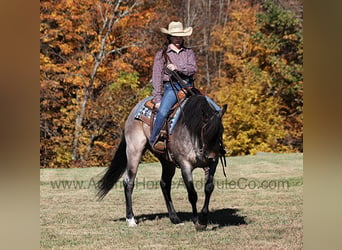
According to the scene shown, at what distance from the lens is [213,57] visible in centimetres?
2025

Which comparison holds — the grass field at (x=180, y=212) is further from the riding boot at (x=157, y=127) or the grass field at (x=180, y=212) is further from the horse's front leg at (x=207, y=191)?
the riding boot at (x=157, y=127)

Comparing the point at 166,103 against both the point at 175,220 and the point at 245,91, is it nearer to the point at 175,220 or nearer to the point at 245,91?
the point at 175,220

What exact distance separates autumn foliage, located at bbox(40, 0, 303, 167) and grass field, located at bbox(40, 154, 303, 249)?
201 centimetres

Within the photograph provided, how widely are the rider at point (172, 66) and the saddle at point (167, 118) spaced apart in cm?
6

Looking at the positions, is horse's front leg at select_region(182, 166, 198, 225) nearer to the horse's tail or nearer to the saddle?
the saddle

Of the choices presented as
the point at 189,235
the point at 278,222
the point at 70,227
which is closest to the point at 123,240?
the point at 189,235

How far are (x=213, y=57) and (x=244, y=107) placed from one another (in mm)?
3026

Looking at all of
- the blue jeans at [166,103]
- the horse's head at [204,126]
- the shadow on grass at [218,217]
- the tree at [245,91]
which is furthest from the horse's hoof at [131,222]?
the tree at [245,91]

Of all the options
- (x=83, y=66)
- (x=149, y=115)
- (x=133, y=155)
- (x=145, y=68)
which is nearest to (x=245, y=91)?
(x=145, y=68)
